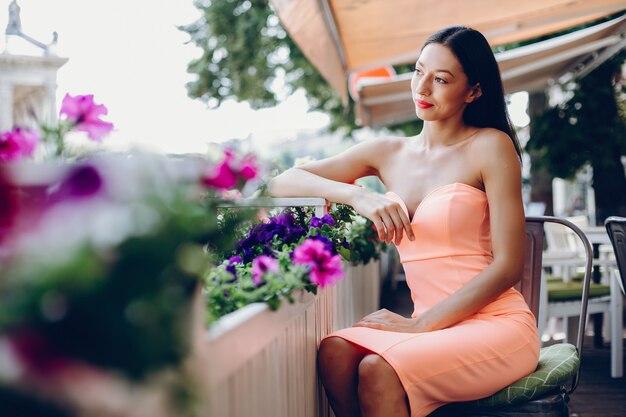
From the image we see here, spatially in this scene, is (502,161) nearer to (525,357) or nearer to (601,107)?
(525,357)

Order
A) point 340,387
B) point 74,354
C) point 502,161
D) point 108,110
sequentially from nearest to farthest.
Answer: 1. point 74,354
2. point 108,110
3. point 340,387
4. point 502,161

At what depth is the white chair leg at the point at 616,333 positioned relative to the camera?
4402 millimetres

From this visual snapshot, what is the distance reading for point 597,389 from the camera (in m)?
4.11

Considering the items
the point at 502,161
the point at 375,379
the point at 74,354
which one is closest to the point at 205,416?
the point at 74,354

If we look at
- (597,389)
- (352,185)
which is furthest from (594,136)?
(352,185)

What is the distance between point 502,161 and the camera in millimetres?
2123

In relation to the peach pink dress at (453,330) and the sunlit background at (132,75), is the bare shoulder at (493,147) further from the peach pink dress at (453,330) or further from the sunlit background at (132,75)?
the sunlit background at (132,75)

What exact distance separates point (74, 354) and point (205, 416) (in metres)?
0.33

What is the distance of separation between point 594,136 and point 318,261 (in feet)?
21.1

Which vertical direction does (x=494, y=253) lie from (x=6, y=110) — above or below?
below

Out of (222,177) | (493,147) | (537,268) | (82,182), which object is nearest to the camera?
(82,182)

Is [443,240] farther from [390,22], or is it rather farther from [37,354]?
[390,22]

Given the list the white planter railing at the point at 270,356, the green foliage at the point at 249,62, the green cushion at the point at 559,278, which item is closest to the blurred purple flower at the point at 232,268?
the white planter railing at the point at 270,356

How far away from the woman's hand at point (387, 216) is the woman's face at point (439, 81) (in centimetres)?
30
